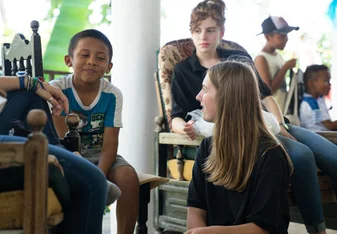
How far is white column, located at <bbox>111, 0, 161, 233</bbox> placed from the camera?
300 cm

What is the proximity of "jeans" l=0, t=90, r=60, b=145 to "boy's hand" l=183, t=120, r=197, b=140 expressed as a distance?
85cm

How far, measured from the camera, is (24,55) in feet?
7.76

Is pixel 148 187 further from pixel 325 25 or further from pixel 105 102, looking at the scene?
pixel 325 25

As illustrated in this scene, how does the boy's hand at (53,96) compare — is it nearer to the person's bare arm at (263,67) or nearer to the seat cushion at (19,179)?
the seat cushion at (19,179)

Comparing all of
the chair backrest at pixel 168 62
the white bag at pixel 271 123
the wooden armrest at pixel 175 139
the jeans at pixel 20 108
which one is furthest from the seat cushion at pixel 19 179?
the chair backrest at pixel 168 62

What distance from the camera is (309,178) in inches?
82.5

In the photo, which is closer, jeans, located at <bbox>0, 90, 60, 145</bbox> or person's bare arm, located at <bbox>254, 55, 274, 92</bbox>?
jeans, located at <bbox>0, 90, 60, 145</bbox>

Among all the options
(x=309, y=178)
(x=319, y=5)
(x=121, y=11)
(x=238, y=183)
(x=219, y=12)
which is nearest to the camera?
(x=238, y=183)

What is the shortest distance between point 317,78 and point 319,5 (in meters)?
1.41

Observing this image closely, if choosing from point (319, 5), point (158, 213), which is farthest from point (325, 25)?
point (158, 213)

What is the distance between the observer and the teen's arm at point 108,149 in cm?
204

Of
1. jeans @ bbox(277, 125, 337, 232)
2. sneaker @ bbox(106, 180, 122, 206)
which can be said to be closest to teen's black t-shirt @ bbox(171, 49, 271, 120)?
jeans @ bbox(277, 125, 337, 232)

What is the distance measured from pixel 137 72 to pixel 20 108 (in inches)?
58.9

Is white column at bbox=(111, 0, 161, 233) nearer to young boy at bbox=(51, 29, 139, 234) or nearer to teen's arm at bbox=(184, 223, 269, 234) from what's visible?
young boy at bbox=(51, 29, 139, 234)
